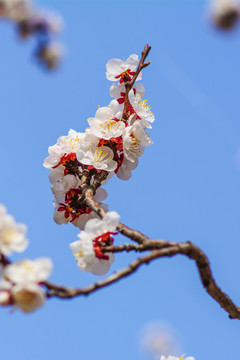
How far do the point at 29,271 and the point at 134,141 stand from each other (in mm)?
1728

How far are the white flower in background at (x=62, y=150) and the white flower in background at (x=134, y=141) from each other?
36cm

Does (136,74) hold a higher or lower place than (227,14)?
higher

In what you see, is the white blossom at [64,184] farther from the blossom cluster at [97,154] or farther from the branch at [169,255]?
the branch at [169,255]

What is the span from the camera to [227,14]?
2.92m

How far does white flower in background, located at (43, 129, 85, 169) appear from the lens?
3428 millimetres

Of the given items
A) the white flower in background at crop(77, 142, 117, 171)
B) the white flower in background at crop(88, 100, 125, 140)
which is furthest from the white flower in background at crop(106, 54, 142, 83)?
the white flower in background at crop(77, 142, 117, 171)

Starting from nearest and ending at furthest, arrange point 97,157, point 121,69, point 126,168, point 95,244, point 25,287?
point 25,287 < point 95,244 < point 97,157 < point 126,168 < point 121,69

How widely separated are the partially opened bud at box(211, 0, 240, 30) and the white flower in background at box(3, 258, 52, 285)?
1.89m

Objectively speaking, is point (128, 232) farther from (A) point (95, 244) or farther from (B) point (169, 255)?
(B) point (169, 255)

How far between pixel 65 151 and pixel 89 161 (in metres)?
0.25

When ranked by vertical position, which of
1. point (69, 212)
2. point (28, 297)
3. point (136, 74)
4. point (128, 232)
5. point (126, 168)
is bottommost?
point (28, 297)

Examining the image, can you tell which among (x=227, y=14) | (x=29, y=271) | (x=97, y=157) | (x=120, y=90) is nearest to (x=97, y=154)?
(x=97, y=157)

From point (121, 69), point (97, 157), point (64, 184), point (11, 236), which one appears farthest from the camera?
point (121, 69)

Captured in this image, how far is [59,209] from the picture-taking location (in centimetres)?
341
